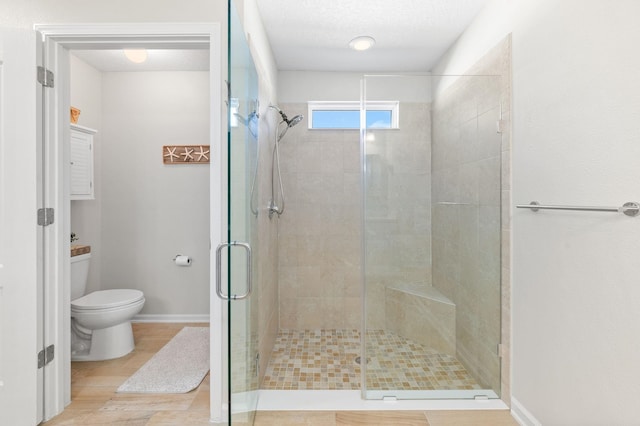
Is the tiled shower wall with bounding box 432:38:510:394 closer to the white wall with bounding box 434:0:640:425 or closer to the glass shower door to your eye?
the white wall with bounding box 434:0:640:425

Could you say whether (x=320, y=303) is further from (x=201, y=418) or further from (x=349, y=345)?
(x=201, y=418)

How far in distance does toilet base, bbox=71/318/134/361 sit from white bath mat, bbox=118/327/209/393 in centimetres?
29

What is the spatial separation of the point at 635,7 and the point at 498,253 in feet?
4.13

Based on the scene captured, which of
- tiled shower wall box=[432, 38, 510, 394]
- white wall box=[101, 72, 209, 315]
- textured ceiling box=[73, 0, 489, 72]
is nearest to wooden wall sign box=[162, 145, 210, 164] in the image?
white wall box=[101, 72, 209, 315]

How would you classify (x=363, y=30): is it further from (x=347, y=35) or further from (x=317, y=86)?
(x=317, y=86)

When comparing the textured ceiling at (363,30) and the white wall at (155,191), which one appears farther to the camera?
the white wall at (155,191)

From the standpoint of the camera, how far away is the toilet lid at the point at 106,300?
2.51 metres

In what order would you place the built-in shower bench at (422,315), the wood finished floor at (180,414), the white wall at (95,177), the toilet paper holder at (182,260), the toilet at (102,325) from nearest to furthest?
the wood finished floor at (180,414)
the built-in shower bench at (422,315)
the toilet at (102,325)
the white wall at (95,177)
the toilet paper holder at (182,260)

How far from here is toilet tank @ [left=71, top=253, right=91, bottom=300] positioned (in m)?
2.81

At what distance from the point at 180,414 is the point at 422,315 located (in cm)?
159

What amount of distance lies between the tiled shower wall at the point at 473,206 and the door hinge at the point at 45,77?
2245mm

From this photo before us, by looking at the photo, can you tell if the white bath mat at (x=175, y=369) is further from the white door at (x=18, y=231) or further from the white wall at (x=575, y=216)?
the white wall at (x=575, y=216)

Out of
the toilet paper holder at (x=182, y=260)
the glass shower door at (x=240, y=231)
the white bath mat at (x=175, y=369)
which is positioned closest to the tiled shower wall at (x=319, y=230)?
the white bath mat at (x=175, y=369)

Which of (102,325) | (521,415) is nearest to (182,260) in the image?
(102,325)
